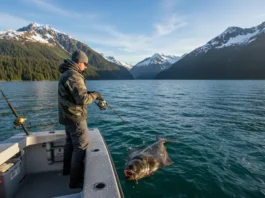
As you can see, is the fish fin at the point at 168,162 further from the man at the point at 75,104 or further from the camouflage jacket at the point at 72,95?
the camouflage jacket at the point at 72,95

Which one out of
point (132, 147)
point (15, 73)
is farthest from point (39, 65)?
point (132, 147)

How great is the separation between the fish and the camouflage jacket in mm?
2891

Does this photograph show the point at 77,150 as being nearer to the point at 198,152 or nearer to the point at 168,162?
the point at 168,162

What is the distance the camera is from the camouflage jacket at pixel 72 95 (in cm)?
489

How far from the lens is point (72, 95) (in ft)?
16.4

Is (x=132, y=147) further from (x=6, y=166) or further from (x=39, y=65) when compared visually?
(x=39, y=65)

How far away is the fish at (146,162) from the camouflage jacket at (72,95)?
9.48 ft

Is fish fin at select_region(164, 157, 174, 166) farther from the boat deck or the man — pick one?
the man

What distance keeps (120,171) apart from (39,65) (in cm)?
19790

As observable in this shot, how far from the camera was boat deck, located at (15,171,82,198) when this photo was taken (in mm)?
5709

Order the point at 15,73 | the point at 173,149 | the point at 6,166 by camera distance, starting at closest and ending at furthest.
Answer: the point at 6,166 → the point at 173,149 → the point at 15,73

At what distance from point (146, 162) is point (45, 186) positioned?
12.2 ft

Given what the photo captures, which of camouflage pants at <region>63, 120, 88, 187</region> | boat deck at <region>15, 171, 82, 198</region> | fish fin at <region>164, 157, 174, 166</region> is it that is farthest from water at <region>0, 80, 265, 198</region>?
camouflage pants at <region>63, 120, 88, 187</region>

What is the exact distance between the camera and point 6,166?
214 inches
